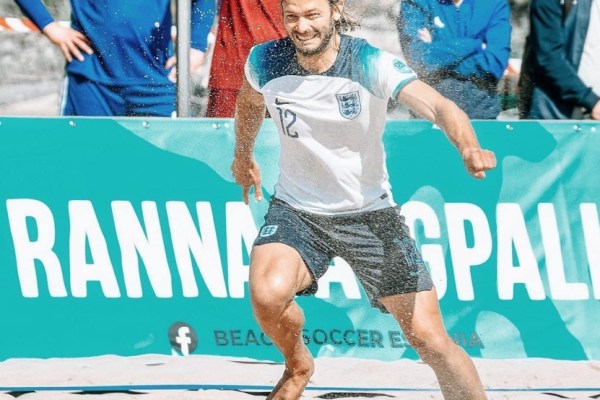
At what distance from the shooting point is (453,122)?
4629 mm

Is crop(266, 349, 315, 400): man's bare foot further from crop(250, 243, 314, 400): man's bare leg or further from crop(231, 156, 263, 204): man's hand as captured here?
crop(231, 156, 263, 204): man's hand

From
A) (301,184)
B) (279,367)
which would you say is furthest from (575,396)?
(301,184)

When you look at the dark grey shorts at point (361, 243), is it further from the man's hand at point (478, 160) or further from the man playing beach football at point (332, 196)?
the man's hand at point (478, 160)

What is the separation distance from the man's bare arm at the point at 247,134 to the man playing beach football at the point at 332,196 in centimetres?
13

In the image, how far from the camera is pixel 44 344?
6223 mm

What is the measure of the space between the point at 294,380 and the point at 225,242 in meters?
1.23

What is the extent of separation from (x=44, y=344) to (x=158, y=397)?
2.17ft

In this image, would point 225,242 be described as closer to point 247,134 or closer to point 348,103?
point 247,134

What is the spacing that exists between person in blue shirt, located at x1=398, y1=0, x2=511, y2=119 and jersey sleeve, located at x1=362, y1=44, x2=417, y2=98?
1.24 meters

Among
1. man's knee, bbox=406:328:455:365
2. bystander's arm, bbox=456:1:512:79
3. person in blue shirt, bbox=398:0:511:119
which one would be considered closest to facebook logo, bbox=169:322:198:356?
man's knee, bbox=406:328:455:365

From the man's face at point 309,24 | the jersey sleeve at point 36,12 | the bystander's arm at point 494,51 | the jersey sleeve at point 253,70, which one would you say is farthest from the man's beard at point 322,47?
the jersey sleeve at point 36,12

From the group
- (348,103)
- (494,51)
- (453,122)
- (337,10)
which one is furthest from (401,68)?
(494,51)

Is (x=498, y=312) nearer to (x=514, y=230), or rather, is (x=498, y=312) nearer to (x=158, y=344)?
(x=514, y=230)

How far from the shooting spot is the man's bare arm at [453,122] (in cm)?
442
